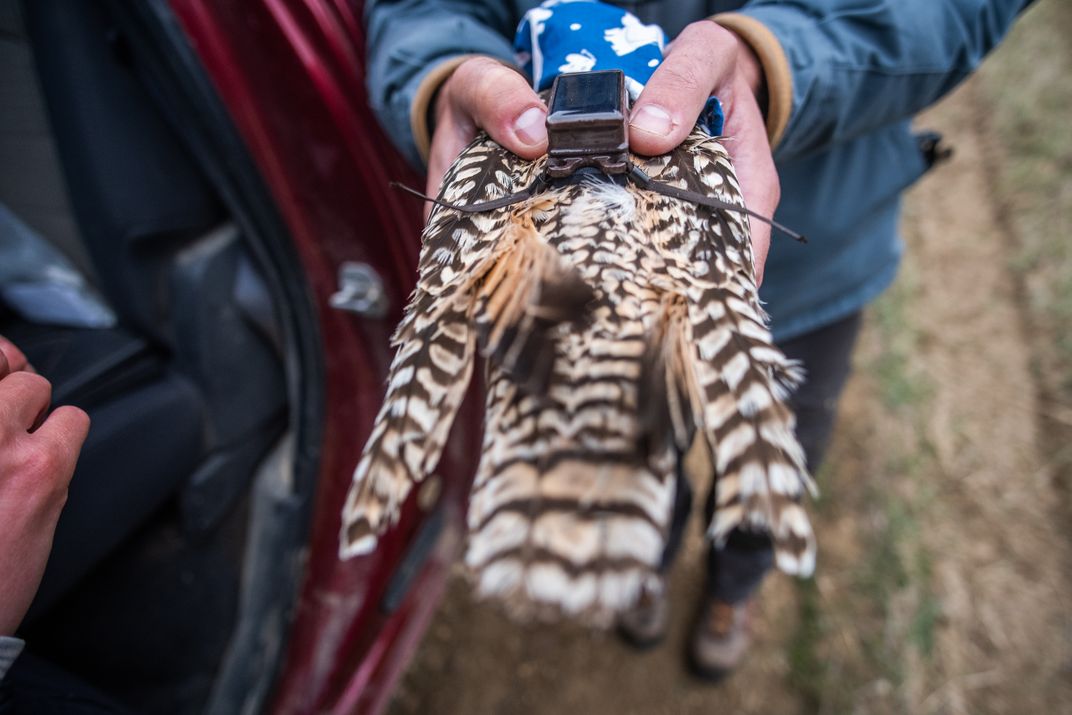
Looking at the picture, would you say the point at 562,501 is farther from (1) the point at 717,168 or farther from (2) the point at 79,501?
(2) the point at 79,501

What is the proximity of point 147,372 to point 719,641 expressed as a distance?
2.21 metres

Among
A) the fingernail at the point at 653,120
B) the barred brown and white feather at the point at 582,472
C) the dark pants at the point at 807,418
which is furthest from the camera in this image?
the dark pants at the point at 807,418

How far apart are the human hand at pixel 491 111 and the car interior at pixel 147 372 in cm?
59

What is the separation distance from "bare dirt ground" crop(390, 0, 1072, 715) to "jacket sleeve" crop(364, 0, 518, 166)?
1996mm

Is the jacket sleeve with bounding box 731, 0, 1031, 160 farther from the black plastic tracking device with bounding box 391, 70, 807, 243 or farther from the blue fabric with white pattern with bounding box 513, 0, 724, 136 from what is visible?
the black plastic tracking device with bounding box 391, 70, 807, 243

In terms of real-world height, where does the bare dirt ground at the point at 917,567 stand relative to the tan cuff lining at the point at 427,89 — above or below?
below

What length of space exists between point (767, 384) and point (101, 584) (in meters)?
1.88

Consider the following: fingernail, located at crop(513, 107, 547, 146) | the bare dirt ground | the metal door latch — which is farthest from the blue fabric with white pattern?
the bare dirt ground

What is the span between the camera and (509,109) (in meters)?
1.13

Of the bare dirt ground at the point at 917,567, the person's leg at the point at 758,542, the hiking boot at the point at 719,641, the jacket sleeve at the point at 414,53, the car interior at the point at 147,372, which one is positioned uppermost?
the jacket sleeve at the point at 414,53

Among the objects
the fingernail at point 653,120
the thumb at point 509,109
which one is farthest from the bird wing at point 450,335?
the fingernail at point 653,120

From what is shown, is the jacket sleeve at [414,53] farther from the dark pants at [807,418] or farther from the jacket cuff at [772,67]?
the dark pants at [807,418]

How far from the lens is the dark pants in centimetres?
195

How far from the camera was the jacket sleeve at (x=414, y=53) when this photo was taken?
1.38 metres
